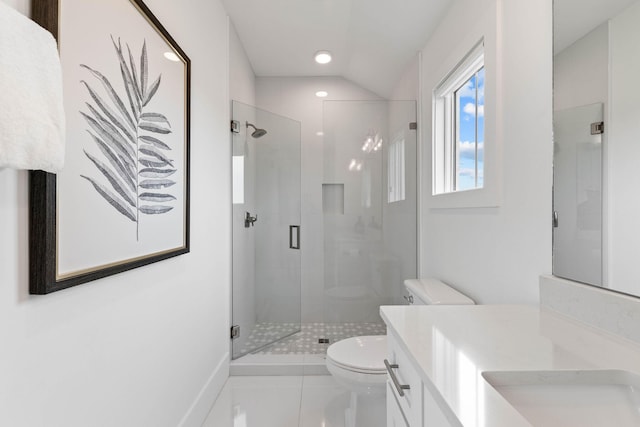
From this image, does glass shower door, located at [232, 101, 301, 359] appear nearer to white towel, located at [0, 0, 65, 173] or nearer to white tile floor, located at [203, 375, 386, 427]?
white tile floor, located at [203, 375, 386, 427]

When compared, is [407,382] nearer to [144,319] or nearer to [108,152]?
[144,319]

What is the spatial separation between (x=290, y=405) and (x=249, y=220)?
1.40 meters

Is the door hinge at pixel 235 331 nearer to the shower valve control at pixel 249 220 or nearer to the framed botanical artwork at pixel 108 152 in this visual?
the shower valve control at pixel 249 220

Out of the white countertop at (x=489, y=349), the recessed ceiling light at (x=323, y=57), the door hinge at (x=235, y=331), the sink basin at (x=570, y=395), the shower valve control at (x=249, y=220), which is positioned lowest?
the door hinge at (x=235, y=331)

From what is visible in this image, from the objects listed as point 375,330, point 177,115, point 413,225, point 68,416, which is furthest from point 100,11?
point 375,330

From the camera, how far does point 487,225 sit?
1.46 m

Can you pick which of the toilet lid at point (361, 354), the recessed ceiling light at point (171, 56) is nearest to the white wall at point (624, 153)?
the toilet lid at point (361, 354)

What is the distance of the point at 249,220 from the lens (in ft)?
8.49

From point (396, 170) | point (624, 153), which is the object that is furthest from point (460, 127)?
point (624, 153)

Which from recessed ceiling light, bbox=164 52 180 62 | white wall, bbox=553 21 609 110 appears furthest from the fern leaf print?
white wall, bbox=553 21 609 110

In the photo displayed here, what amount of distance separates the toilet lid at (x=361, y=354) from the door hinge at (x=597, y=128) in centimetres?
128

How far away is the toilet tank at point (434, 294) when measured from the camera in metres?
1.57

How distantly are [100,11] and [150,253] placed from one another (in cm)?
80

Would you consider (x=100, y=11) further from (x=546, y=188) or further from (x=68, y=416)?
(x=546, y=188)
